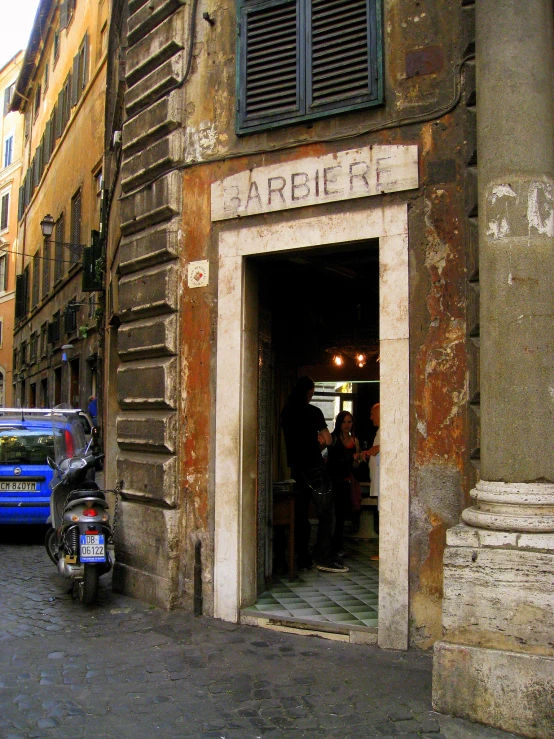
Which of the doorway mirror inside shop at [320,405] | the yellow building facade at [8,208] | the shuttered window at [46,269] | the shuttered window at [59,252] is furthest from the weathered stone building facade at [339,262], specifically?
the yellow building facade at [8,208]

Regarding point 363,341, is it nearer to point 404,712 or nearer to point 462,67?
point 462,67

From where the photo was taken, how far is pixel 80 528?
6406 millimetres

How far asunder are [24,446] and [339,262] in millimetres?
5008

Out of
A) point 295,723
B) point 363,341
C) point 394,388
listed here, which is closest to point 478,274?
point 394,388

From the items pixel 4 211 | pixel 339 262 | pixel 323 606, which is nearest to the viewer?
pixel 323 606

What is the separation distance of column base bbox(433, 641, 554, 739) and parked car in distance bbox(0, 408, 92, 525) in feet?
22.0

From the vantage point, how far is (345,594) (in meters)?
6.35

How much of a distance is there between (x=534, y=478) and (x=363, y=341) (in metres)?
5.12

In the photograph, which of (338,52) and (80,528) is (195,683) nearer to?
(80,528)

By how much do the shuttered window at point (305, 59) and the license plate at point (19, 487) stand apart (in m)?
5.66

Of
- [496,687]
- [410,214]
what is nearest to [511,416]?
[496,687]

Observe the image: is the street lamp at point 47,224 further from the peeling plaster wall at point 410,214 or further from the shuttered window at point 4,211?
the shuttered window at point 4,211

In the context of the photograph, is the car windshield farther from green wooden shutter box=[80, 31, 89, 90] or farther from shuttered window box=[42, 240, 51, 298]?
shuttered window box=[42, 240, 51, 298]

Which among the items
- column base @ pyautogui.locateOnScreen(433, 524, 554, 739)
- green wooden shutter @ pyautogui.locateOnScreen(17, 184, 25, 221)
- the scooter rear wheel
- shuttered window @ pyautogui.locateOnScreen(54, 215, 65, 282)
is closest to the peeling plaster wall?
column base @ pyautogui.locateOnScreen(433, 524, 554, 739)
